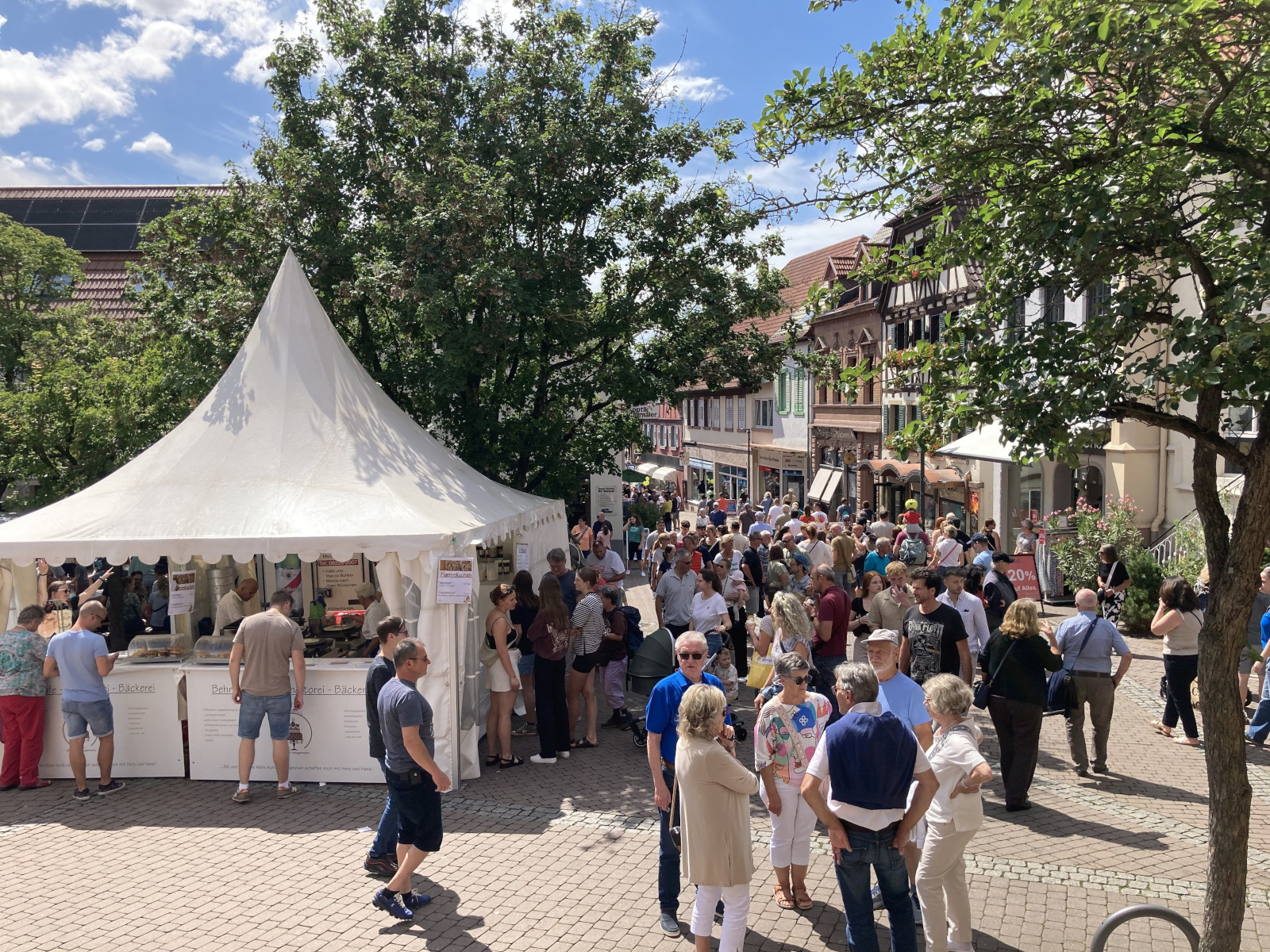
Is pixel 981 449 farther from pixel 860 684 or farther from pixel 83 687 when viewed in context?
pixel 83 687

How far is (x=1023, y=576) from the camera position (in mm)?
13594

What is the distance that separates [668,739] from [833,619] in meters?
3.56

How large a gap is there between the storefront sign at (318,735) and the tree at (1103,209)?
567 cm

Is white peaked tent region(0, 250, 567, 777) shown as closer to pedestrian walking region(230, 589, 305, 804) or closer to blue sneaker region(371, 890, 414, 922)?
pedestrian walking region(230, 589, 305, 804)

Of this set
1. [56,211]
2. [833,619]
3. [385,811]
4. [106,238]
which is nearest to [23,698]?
[385,811]

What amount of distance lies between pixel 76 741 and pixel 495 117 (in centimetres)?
952

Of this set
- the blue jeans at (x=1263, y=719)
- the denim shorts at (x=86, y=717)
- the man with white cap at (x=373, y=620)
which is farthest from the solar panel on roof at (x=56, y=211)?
the blue jeans at (x=1263, y=719)

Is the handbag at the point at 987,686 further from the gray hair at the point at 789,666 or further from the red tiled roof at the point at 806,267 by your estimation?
the red tiled roof at the point at 806,267

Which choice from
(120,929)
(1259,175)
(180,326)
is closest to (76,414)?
(180,326)

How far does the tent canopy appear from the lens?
338 inches

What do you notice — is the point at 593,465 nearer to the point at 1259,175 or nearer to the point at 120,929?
the point at 120,929

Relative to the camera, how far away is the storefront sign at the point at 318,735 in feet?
→ 28.1

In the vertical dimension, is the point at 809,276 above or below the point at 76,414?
above

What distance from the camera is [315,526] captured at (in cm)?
860
